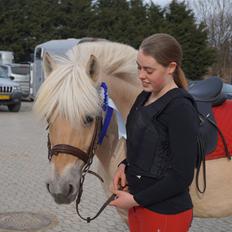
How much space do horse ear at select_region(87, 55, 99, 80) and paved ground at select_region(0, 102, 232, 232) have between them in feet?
1.51

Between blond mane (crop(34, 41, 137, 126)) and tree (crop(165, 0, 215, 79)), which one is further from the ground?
blond mane (crop(34, 41, 137, 126))

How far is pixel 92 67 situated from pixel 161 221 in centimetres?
90

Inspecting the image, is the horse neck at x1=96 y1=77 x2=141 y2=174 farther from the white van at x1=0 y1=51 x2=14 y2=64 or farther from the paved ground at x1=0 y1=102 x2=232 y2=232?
the white van at x1=0 y1=51 x2=14 y2=64

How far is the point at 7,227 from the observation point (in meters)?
5.03

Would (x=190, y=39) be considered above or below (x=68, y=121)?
below

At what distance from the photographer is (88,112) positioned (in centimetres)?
236

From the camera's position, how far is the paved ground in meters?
5.16

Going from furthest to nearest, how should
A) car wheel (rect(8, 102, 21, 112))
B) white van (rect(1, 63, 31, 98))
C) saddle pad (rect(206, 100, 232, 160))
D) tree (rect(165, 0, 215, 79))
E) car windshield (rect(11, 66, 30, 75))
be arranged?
tree (rect(165, 0, 215, 79)) < car windshield (rect(11, 66, 30, 75)) < white van (rect(1, 63, 31, 98)) < car wheel (rect(8, 102, 21, 112)) < saddle pad (rect(206, 100, 232, 160))

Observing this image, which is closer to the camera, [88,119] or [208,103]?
[88,119]

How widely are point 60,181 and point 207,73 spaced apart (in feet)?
117

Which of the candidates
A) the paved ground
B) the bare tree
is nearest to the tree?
the bare tree

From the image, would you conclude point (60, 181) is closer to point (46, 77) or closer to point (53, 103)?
point (53, 103)

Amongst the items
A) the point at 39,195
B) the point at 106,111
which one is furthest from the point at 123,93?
the point at 39,195

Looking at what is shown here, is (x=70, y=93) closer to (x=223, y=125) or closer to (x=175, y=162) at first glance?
(x=175, y=162)
